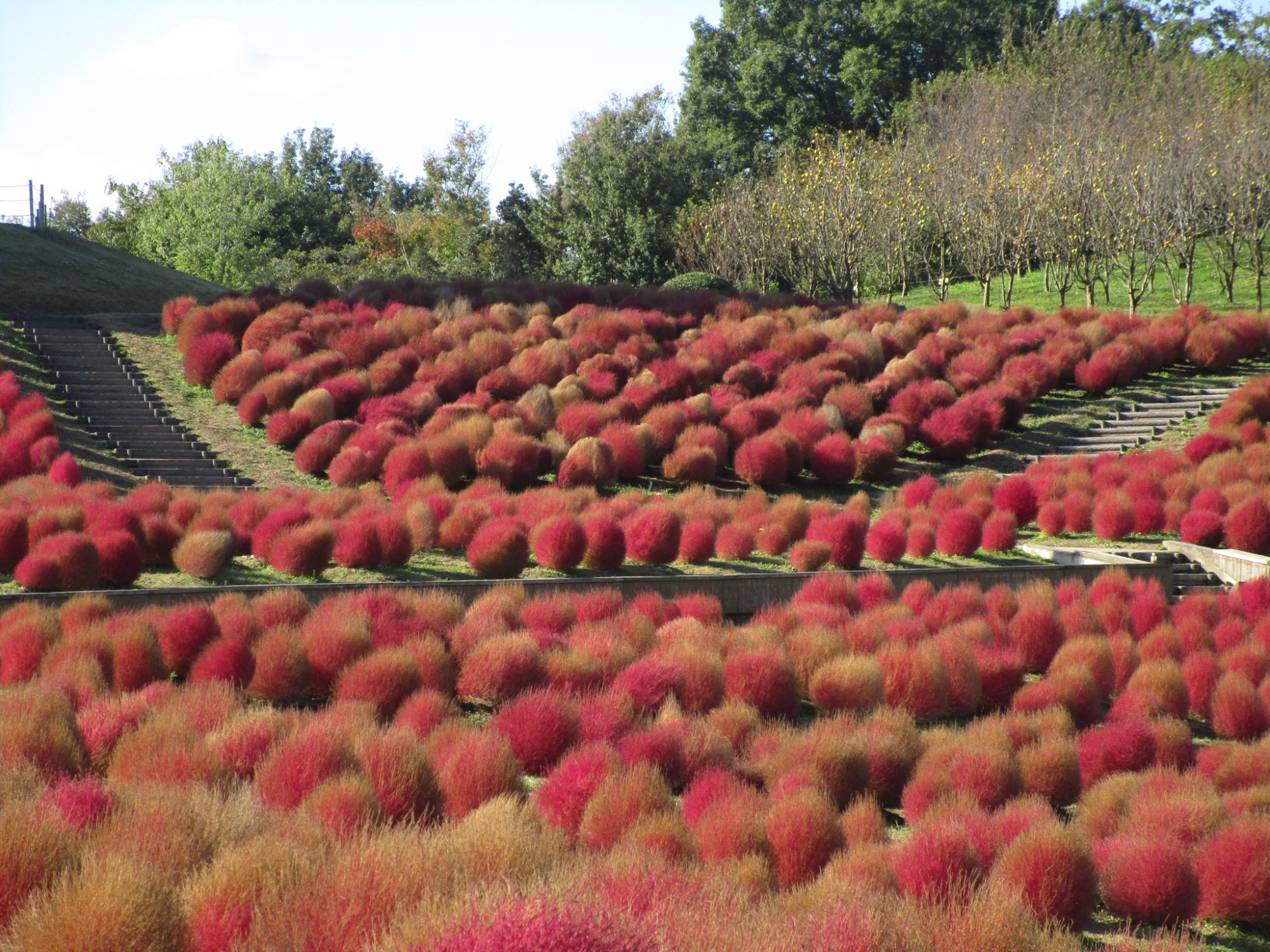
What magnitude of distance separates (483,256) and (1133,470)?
3211cm

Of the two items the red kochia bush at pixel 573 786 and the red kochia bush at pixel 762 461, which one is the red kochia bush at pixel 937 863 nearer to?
the red kochia bush at pixel 573 786

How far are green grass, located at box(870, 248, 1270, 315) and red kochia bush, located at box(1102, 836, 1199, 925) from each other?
2882 cm

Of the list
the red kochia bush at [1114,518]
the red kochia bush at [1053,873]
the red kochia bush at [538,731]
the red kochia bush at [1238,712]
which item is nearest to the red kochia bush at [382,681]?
the red kochia bush at [538,731]

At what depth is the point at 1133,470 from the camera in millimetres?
16328

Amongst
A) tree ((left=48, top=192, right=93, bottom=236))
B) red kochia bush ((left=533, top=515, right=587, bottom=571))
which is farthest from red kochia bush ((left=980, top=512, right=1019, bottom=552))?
tree ((left=48, top=192, right=93, bottom=236))

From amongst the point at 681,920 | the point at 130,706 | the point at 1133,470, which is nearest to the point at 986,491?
the point at 1133,470

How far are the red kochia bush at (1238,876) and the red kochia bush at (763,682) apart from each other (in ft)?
10.6

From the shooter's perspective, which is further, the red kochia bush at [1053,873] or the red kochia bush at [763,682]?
the red kochia bush at [763,682]

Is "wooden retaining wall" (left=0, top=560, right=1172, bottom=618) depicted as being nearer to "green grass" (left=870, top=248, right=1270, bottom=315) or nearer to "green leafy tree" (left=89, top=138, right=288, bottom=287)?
"green grass" (left=870, top=248, right=1270, bottom=315)

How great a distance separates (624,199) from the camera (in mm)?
40125

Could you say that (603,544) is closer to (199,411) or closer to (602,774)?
(602,774)

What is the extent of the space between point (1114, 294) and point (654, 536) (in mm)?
30437

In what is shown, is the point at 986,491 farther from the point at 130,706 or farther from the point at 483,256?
the point at 483,256

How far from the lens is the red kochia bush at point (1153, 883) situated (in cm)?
571
